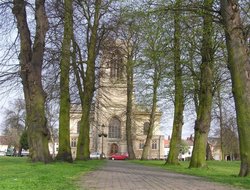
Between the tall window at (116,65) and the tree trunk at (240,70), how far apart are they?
18.8m

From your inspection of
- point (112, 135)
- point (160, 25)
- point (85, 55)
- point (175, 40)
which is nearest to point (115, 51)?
point (85, 55)

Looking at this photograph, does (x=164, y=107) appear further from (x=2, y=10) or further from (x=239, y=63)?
(x=239, y=63)

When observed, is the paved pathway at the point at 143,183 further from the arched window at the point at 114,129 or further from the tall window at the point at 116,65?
the arched window at the point at 114,129

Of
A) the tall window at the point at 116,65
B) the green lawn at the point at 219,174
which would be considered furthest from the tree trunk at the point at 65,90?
the tall window at the point at 116,65

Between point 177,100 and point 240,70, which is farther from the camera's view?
point 177,100

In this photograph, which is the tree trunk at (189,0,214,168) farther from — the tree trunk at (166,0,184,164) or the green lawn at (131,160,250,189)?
the tree trunk at (166,0,184,164)

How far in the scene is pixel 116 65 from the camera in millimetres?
37469

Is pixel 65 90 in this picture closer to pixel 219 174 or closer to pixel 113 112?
pixel 219 174

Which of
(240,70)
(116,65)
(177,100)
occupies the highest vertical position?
(116,65)

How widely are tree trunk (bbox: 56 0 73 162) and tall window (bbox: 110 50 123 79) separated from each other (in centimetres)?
920

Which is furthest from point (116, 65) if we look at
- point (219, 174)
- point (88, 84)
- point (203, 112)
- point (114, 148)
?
point (114, 148)

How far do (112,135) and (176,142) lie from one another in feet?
200

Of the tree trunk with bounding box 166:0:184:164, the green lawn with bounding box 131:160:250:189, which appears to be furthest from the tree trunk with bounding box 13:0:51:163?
the green lawn with bounding box 131:160:250:189

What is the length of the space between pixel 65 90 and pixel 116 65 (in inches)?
487
